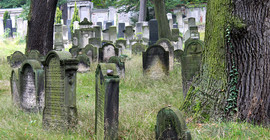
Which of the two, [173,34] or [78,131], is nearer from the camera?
[78,131]

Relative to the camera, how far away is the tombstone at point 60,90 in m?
4.38

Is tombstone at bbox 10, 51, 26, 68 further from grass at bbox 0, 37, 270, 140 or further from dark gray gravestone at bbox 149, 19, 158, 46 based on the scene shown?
dark gray gravestone at bbox 149, 19, 158, 46

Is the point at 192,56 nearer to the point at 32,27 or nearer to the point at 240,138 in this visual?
the point at 240,138

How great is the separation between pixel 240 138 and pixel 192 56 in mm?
3207

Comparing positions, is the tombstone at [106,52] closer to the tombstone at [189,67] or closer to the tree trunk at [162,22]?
the tree trunk at [162,22]

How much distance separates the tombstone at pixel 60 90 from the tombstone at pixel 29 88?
1.04 metres

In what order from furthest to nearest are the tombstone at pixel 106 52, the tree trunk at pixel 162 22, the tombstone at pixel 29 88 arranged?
the tree trunk at pixel 162 22 < the tombstone at pixel 106 52 < the tombstone at pixel 29 88

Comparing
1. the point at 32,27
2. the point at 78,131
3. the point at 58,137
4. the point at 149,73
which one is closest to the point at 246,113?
the point at 78,131

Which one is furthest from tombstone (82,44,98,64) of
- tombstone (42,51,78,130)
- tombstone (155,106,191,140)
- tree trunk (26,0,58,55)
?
tombstone (155,106,191,140)

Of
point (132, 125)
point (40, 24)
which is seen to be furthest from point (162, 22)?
point (132, 125)

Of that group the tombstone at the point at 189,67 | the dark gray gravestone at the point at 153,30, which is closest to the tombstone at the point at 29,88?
the tombstone at the point at 189,67

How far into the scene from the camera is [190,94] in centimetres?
484

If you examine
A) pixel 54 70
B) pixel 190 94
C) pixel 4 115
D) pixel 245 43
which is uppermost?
pixel 245 43

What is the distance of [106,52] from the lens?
11.8 meters
